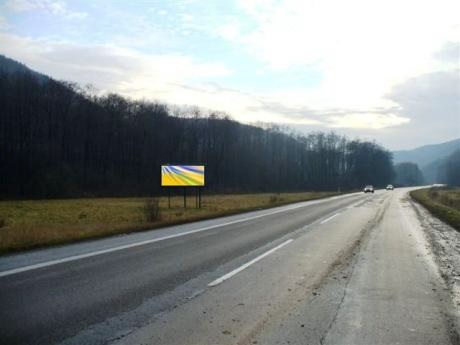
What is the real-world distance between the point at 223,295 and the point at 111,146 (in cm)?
9397

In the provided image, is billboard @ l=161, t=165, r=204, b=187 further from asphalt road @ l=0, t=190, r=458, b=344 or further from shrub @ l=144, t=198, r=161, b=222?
asphalt road @ l=0, t=190, r=458, b=344

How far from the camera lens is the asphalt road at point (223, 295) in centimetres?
518

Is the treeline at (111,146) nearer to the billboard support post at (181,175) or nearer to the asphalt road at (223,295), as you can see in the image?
the billboard support post at (181,175)

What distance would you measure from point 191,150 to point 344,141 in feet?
281

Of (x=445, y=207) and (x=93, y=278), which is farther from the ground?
(x=445, y=207)

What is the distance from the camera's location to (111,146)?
9712 cm

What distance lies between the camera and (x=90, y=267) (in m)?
8.84

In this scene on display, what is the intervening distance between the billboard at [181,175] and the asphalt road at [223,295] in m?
20.0

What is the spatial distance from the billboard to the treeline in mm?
41775

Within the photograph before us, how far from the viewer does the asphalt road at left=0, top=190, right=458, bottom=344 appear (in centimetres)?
518

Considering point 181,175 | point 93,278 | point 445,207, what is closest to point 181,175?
point 181,175

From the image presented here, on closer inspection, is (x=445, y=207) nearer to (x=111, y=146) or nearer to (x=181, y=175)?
(x=181, y=175)

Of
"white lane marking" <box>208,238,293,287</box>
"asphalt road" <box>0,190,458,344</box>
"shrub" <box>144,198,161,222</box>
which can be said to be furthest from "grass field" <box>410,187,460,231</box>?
"shrub" <box>144,198,161,222</box>

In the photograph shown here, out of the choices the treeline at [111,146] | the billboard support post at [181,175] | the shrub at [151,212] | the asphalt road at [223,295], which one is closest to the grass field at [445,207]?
the asphalt road at [223,295]
